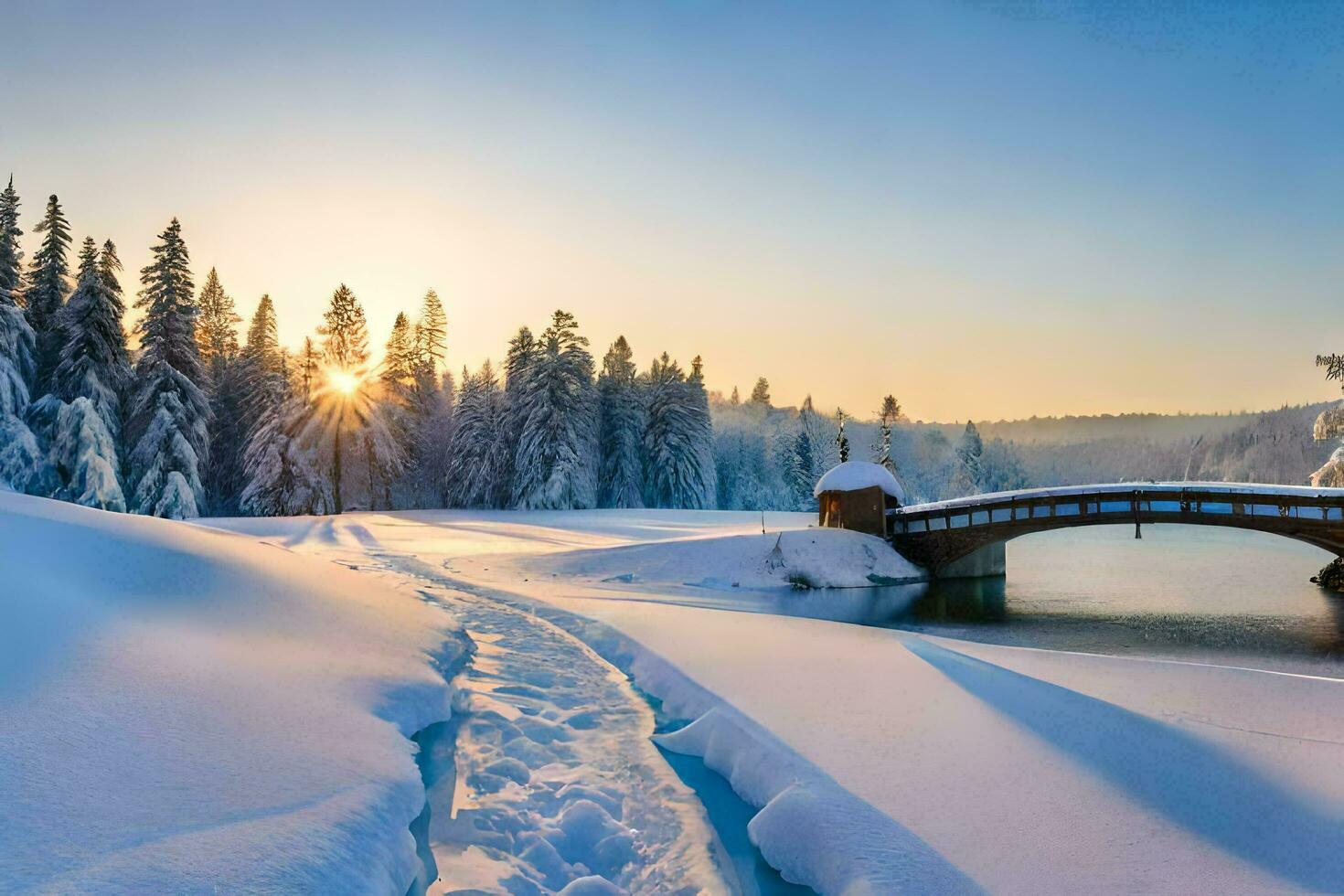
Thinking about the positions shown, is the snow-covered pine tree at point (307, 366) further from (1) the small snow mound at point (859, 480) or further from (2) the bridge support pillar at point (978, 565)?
(2) the bridge support pillar at point (978, 565)

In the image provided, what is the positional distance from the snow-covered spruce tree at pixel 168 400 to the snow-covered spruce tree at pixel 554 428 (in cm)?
1672

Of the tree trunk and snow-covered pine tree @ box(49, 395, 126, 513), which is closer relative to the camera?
snow-covered pine tree @ box(49, 395, 126, 513)

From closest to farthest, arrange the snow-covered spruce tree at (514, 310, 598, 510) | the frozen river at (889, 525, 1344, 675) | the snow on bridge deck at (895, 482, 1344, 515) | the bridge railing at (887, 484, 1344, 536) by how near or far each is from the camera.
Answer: the frozen river at (889, 525, 1344, 675) < the snow on bridge deck at (895, 482, 1344, 515) < the bridge railing at (887, 484, 1344, 536) < the snow-covered spruce tree at (514, 310, 598, 510)

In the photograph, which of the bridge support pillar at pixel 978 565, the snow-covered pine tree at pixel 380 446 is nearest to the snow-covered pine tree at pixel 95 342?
the snow-covered pine tree at pixel 380 446

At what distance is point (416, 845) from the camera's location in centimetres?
618

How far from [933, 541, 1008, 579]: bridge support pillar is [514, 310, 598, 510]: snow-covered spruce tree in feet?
73.1

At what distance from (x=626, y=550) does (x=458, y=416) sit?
92.5ft

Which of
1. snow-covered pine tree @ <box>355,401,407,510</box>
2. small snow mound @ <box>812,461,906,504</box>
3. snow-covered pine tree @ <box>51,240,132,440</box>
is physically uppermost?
snow-covered pine tree @ <box>51,240,132,440</box>

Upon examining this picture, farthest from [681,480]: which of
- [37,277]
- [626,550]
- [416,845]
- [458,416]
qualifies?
[416,845]

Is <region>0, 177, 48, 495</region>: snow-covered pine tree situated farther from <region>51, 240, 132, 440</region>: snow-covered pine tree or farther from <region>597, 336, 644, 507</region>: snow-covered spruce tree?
<region>597, 336, 644, 507</region>: snow-covered spruce tree

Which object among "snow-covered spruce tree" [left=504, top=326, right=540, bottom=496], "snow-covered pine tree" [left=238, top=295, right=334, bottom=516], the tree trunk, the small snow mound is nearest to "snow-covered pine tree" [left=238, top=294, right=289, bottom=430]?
"snow-covered pine tree" [left=238, top=295, right=334, bottom=516]

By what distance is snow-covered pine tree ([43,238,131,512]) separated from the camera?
27750 millimetres

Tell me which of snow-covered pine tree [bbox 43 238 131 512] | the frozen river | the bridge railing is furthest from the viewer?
snow-covered pine tree [bbox 43 238 131 512]

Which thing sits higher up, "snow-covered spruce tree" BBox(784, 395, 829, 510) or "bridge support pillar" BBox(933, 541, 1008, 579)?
"snow-covered spruce tree" BBox(784, 395, 829, 510)
